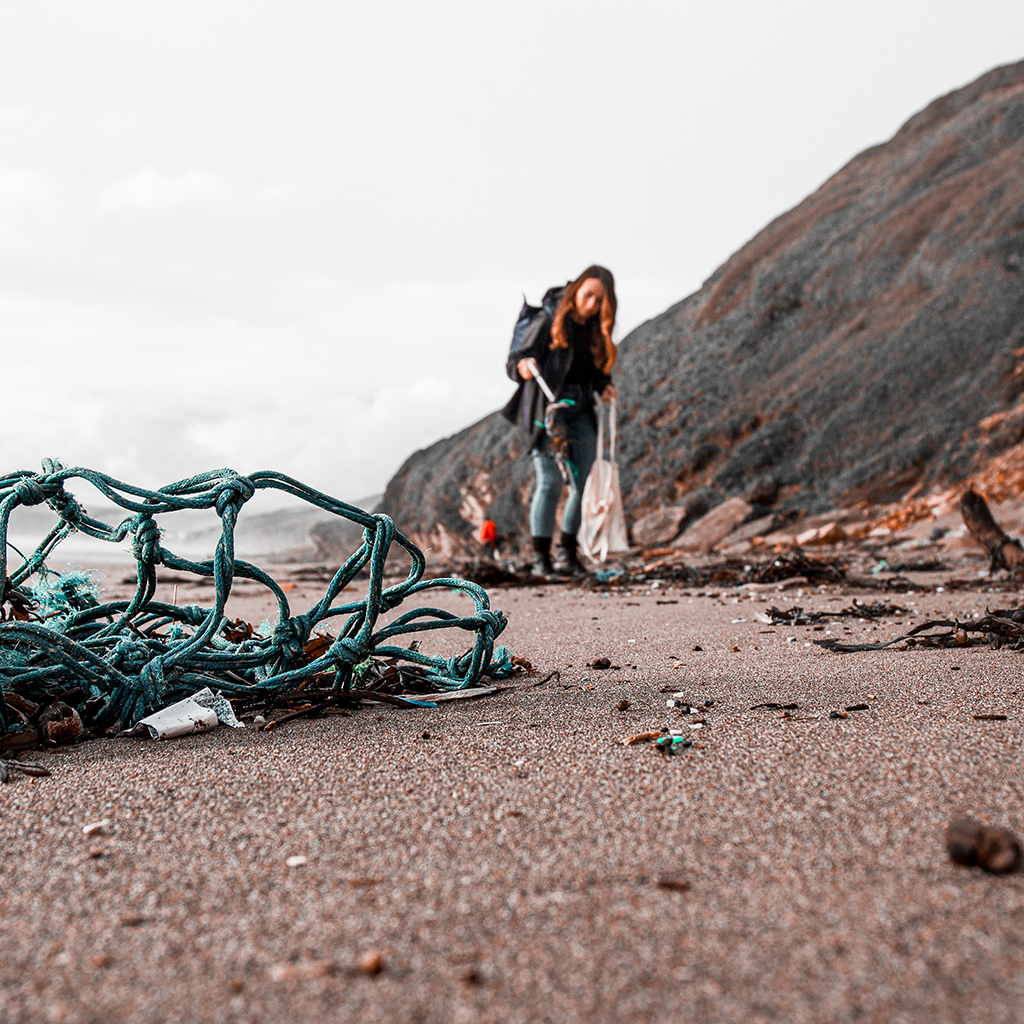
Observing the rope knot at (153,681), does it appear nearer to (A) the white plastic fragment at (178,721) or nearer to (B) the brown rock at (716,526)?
(A) the white plastic fragment at (178,721)

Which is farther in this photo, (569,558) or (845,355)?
(845,355)

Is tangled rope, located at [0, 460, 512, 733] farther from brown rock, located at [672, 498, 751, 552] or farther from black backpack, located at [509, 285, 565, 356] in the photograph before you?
brown rock, located at [672, 498, 751, 552]

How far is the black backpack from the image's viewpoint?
6.18m

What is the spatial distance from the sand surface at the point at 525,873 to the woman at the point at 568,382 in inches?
169

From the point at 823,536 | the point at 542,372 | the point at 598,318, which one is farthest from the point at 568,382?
the point at 823,536

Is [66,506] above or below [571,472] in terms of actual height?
below

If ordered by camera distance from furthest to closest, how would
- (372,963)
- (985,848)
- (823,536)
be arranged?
(823,536) < (985,848) < (372,963)

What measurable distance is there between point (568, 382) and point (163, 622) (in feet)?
14.1

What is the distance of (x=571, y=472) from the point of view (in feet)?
19.6

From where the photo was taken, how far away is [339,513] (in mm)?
1793

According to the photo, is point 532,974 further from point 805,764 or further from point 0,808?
point 0,808

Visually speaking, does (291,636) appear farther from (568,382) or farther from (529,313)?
(529,313)

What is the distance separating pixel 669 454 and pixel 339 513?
1374 centimetres

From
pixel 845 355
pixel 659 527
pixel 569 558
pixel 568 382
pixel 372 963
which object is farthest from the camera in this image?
pixel 845 355
